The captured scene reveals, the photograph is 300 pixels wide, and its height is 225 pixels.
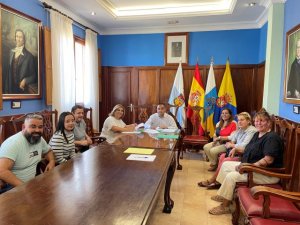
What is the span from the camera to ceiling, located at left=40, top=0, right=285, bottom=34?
387 cm

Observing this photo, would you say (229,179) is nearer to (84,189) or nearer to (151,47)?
(84,189)

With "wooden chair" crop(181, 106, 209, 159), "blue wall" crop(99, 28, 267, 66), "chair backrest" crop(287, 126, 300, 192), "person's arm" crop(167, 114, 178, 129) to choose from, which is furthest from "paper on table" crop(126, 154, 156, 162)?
"blue wall" crop(99, 28, 267, 66)

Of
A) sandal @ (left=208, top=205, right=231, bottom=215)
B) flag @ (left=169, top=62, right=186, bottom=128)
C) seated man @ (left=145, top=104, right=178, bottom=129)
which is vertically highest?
flag @ (left=169, top=62, right=186, bottom=128)

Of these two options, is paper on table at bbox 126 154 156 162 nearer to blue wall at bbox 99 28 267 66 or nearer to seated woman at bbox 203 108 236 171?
seated woman at bbox 203 108 236 171

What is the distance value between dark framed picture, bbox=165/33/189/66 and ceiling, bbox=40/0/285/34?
13 cm

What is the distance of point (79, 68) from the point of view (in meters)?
4.46

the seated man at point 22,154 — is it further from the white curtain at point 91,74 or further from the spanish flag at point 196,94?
the spanish flag at point 196,94

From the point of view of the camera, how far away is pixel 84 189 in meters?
1.34

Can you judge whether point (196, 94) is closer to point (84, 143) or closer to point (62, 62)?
point (62, 62)

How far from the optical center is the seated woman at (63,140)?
2.33 m

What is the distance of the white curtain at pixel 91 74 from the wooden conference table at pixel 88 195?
2.99 metres

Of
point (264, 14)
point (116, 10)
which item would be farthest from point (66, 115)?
point (264, 14)

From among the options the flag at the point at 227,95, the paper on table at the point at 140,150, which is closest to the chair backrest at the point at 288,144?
the paper on table at the point at 140,150

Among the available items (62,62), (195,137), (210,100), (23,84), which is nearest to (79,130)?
(23,84)
